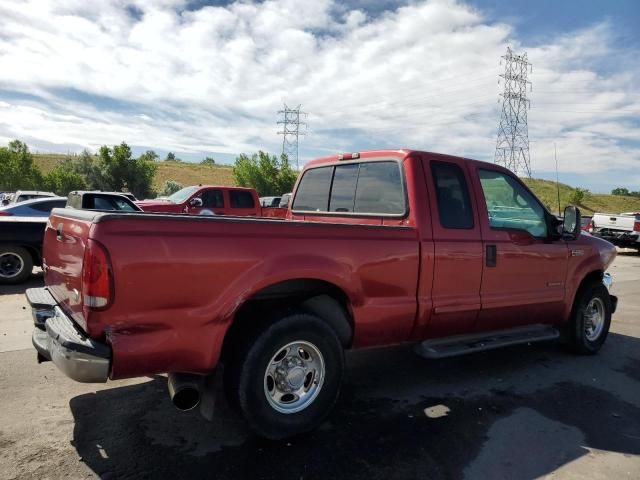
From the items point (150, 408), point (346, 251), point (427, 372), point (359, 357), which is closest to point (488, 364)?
point (427, 372)

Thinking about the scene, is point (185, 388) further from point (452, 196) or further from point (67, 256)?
point (452, 196)

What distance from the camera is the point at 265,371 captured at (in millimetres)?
3135

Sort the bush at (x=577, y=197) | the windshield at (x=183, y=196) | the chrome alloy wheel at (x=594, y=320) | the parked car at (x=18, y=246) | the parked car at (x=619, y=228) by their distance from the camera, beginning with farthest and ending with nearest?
the bush at (x=577, y=197) → the parked car at (x=619, y=228) → the windshield at (x=183, y=196) → the parked car at (x=18, y=246) → the chrome alloy wheel at (x=594, y=320)

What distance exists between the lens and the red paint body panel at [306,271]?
2.70m

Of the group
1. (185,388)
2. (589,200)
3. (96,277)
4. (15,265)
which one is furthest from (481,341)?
(589,200)

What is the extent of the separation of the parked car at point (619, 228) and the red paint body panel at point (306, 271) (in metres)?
15.8

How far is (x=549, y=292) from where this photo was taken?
4.86 m

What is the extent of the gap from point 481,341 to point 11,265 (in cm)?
794

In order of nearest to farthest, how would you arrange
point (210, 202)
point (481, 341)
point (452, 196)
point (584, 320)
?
1. point (452, 196)
2. point (481, 341)
3. point (584, 320)
4. point (210, 202)

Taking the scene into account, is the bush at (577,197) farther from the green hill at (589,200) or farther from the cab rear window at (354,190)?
the cab rear window at (354,190)

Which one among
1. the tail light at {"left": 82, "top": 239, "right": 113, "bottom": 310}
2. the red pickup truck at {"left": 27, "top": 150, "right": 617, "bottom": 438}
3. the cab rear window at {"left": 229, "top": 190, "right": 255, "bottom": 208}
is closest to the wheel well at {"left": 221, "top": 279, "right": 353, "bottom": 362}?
the red pickup truck at {"left": 27, "top": 150, "right": 617, "bottom": 438}

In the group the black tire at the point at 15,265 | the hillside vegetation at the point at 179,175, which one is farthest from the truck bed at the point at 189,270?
the hillside vegetation at the point at 179,175

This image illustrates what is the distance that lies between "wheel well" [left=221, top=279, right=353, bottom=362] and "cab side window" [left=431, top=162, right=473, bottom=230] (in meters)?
1.14

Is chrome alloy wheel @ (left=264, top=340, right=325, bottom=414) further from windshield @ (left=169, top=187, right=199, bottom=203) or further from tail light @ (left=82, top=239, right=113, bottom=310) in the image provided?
windshield @ (left=169, top=187, right=199, bottom=203)
